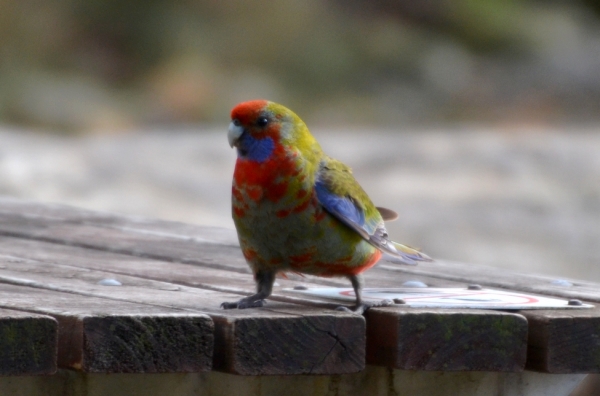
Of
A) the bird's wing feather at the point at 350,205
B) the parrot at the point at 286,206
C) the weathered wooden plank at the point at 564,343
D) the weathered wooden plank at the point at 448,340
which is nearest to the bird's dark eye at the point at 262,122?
the parrot at the point at 286,206

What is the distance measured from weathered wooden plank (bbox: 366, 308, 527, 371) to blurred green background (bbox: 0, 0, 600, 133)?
1294cm

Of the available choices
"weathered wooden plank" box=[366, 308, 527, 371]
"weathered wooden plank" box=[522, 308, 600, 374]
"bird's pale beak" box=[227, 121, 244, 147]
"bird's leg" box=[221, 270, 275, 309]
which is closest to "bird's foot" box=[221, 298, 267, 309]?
"bird's leg" box=[221, 270, 275, 309]

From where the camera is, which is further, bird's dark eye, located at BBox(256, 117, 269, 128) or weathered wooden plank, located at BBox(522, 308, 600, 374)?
bird's dark eye, located at BBox(256, 117, 269, 128)

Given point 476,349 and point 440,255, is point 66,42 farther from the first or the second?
point 476,349

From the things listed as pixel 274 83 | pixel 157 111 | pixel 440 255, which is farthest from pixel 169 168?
pixel 274 83

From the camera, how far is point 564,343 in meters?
2.44

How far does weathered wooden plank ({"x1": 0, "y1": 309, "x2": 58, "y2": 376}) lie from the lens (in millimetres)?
2047

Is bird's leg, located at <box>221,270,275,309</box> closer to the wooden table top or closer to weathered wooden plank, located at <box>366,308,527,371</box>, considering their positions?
the wooden table top

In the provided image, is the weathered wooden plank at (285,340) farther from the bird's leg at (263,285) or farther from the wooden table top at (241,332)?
the bird's leg at (263,285)

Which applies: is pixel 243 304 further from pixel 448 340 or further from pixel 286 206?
pixel 448 340

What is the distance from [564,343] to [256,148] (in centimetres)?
88

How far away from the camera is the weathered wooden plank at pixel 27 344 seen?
2.05 m

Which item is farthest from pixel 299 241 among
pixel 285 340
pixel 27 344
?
pixel 27 344

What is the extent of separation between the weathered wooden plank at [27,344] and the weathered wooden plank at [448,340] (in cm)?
71
